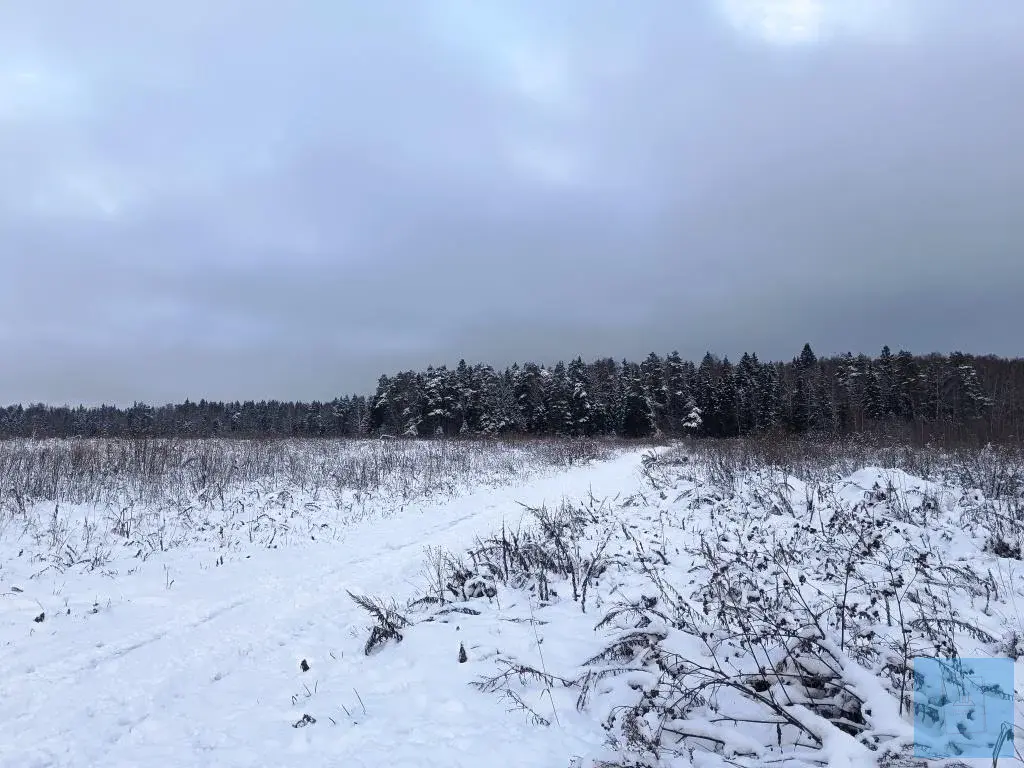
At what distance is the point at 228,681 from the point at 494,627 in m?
2.23

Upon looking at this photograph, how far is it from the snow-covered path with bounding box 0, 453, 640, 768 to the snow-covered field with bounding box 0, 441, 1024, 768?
2 centimetres

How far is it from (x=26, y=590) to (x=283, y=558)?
115 inches

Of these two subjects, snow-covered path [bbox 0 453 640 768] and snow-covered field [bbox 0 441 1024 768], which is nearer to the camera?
snow-covered field [bbox 0 441 1024 768]

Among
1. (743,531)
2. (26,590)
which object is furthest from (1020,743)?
(26,590)

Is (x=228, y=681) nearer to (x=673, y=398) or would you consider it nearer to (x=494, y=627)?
(x=494, y=627)

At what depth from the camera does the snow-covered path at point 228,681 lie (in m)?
3.04

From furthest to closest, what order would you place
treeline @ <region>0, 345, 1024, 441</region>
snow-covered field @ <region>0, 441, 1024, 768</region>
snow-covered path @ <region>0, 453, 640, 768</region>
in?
1. treeline @ <region>0, 345, 1024, 441</region>
2. snow-covered path @ <region>0, 453, 640, 768</region>
3. snow-covered field @ <region>0, 441, 1024, 768</region>

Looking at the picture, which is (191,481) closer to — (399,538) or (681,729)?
(399,538)

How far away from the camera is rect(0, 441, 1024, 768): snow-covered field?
2908 mm

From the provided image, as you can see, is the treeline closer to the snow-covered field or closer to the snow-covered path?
the snow-covered field

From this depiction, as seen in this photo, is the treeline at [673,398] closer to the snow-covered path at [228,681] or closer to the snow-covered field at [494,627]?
the snow-covered field at [494,627]

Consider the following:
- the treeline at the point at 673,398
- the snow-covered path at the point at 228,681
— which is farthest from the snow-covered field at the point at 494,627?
the treeline at the point at 673,398

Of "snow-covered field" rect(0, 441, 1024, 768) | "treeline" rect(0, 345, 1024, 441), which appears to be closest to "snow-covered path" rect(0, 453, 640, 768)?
"snow-covered field" rect(0, 441, 1024, 768)

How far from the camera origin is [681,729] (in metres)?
2.81
